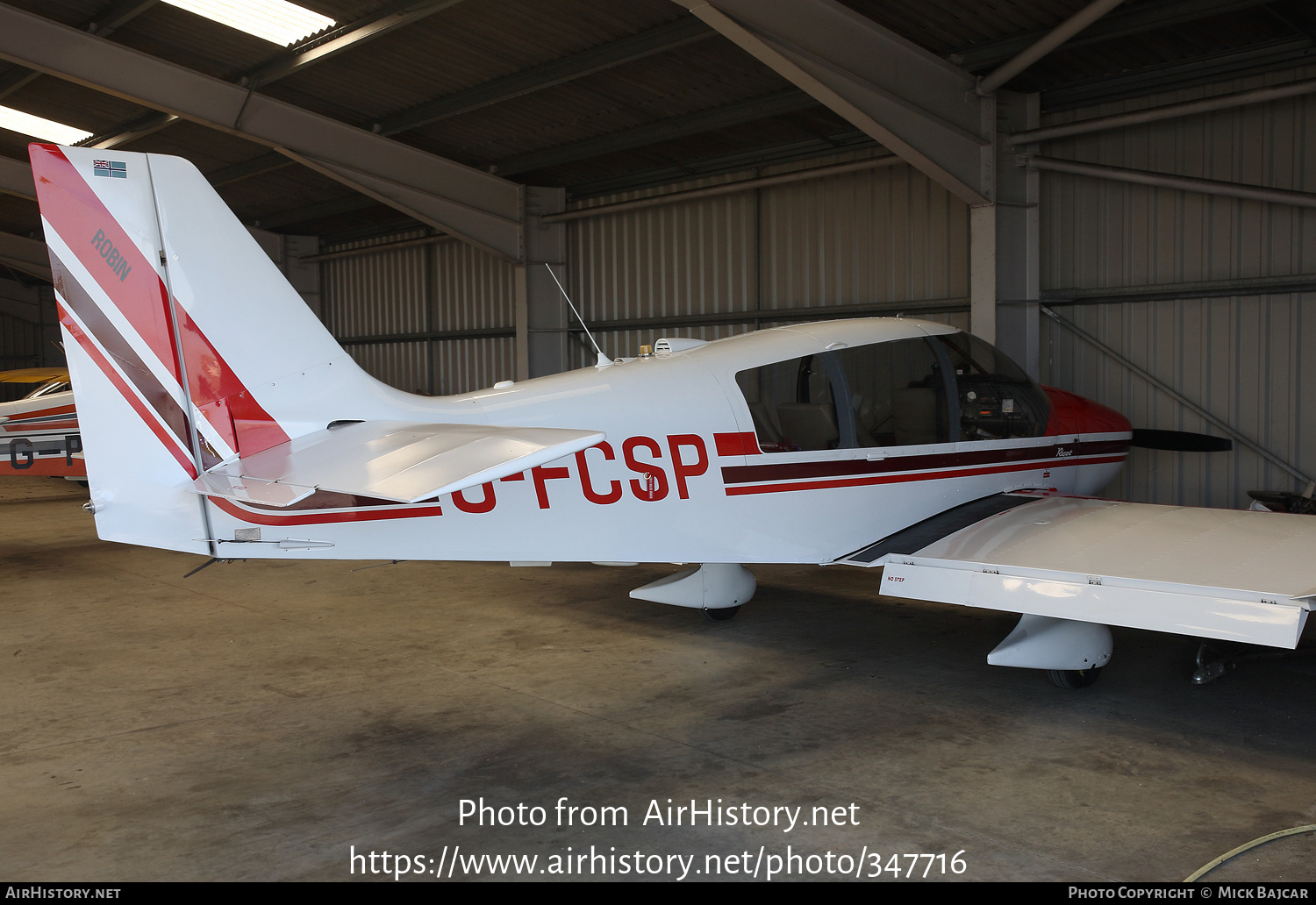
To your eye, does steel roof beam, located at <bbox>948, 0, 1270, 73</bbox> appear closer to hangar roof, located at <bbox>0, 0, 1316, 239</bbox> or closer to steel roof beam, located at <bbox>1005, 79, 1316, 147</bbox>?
hangar roof, located at <bbox>0, 0, 1316, 239</bbox>

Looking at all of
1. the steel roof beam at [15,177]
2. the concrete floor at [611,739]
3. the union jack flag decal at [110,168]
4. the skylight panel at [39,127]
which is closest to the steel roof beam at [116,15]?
the skylight panel at [39,127]

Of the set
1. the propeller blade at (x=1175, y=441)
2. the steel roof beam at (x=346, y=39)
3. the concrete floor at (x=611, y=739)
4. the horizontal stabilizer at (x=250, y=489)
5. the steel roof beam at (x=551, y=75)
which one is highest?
the steel roof beam at (x=346, y=39)

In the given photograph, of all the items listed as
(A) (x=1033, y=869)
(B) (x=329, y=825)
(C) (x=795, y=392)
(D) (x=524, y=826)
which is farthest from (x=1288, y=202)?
(B) (x=329, y=825)

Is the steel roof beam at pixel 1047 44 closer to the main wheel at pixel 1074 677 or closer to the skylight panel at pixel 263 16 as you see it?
the main wheel at pixel 1074 677

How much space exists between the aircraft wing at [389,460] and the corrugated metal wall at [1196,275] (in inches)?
291

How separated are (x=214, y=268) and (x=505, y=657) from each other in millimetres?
2959

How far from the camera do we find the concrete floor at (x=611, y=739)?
371cm

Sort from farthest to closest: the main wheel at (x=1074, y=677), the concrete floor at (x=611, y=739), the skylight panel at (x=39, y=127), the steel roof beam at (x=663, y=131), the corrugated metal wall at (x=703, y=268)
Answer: the skylight panel at (x=39, y=127), the corrugated metal wall at (x=703, y=268), the steel roof beam at (x=663, y=131), the main wheel at (x=1074, y=677), the concrete floor at (x=611, y=739)

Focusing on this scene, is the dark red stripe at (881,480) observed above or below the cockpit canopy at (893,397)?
below

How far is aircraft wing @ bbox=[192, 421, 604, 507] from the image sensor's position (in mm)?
3414

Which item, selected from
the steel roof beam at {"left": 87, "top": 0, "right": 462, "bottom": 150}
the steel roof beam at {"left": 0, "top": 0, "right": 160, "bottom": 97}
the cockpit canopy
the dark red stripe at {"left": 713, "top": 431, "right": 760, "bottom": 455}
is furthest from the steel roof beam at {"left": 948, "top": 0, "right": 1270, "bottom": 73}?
the steel roof beam at {"left": 0, "top": 0, "right": 160, "bottom": 97}

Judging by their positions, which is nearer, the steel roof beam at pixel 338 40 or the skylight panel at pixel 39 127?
the steel roof beam at pixel 338 40

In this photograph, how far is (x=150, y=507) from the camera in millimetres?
4465

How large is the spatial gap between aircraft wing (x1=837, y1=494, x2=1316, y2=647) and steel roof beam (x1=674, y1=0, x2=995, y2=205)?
4.13 metres
